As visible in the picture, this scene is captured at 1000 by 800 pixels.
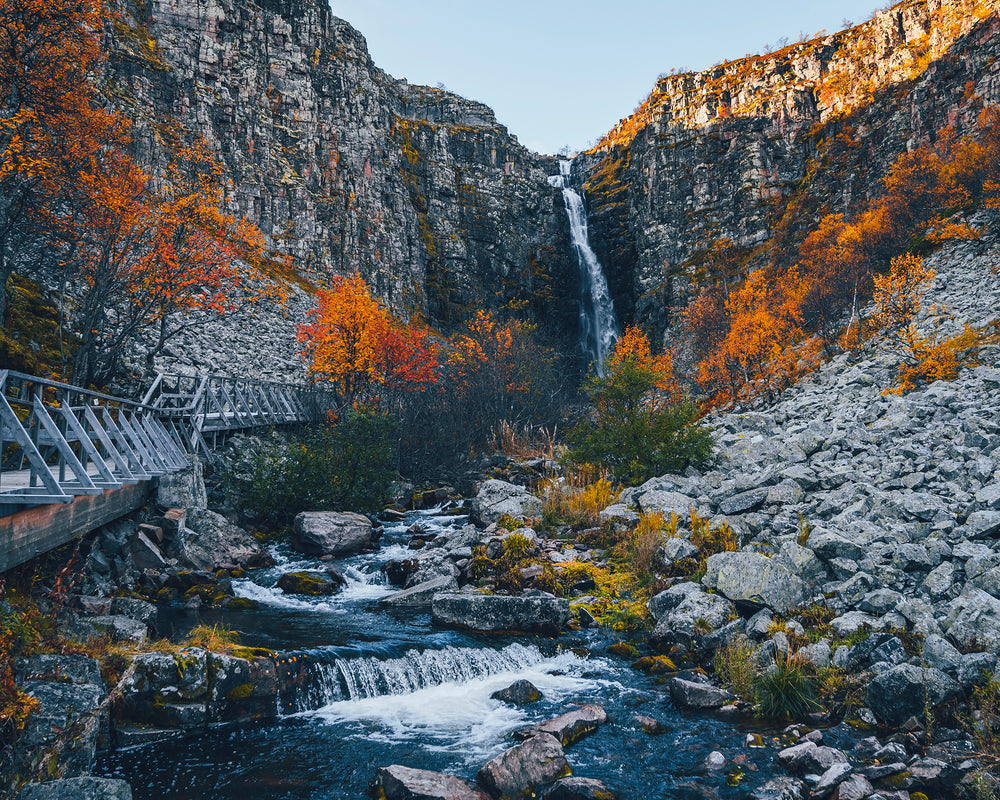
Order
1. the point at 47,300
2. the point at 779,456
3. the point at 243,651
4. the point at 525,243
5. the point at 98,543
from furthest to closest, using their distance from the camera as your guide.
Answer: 1. the point at 525,243
2. the point at 47,300
3. the point at 779,456
4. the point at 98,543
5. the point at 243,651

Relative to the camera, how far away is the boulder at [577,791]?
17.9ft

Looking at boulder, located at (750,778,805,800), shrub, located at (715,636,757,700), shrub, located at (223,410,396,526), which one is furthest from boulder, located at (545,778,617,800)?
shrub, located at (223,410,396,526)

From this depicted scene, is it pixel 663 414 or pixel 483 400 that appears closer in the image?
pixel 663 414

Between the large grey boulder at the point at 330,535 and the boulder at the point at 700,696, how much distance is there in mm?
9990

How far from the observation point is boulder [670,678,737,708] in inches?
292

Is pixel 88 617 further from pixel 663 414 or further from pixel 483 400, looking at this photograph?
pixel 483 400

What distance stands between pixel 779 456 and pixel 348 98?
67268mm

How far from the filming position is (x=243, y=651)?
26.2 ft

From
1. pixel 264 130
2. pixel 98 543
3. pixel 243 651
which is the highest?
pixel 264 130

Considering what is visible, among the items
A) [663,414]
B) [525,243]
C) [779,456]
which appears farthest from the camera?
[525,243]

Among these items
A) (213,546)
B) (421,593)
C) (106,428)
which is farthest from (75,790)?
(106,428)

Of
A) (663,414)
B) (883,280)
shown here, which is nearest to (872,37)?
(883,280)

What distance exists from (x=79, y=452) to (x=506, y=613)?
36.2 ft

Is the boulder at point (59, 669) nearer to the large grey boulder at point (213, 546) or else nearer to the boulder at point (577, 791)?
the boulder at point (577, 791)
